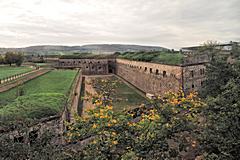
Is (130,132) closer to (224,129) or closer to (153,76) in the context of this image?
(224,129)

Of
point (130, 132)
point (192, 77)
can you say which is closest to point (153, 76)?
point (192, 77)

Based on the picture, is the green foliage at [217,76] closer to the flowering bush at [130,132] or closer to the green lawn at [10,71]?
the flowering bush at [130,132]

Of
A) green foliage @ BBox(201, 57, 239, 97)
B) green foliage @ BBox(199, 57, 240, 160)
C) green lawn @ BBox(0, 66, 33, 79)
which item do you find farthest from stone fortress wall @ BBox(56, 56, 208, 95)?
green lawn @ BBox(0, 66, 33, 79)

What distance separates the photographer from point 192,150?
13391mm

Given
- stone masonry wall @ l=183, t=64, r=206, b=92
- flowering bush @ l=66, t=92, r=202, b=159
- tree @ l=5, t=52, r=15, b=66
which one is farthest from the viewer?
tree @ l=5, t=52, r=15, b=66

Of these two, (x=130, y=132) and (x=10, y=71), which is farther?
(x=10, y=71)

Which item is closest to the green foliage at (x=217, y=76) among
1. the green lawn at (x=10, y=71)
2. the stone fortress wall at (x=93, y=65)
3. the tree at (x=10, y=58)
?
the green lawn at (x=10, y=71)

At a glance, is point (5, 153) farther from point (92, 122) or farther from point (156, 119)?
point (156, 119)

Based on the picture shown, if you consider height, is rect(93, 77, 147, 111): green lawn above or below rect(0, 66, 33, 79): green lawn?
below

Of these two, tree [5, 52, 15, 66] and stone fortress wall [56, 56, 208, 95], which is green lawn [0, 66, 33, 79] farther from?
stone fortress wall [56, 56, 208, 95]

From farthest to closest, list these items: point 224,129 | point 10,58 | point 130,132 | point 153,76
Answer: point 10,58, point 153,76, point 130,132, point 224,129

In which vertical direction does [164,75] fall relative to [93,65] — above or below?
below

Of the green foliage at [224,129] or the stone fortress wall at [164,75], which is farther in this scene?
the stone fortress wall at [164,75]

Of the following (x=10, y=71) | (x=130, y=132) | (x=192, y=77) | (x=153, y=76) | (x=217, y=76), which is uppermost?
(x=217, y=76)
